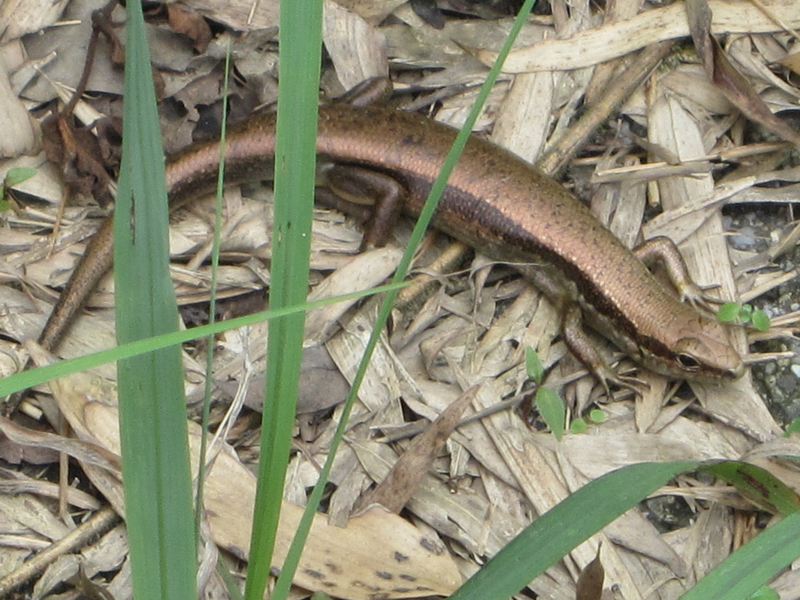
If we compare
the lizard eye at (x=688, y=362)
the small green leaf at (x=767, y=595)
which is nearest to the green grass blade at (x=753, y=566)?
the small green leaf at (x=767, y=595)

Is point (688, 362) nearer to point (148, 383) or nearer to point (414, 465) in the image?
point (414, 465)

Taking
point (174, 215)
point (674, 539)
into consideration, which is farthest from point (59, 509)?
point (674, 539)

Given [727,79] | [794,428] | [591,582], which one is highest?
[727,79]

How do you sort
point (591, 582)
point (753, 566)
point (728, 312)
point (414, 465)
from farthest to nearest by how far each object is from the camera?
point (728, 312)
point (414, 465)
point (591, 582)
point (753, 566)

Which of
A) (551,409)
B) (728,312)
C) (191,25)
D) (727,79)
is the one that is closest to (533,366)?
(551,409)

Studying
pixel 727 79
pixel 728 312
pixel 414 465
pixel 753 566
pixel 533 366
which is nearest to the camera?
pixel 753 566

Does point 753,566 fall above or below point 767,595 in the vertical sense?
below

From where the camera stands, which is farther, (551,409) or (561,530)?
(551,409)
